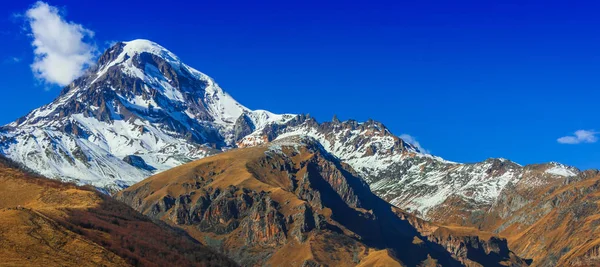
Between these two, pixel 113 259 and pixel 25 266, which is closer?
pixel 25 266

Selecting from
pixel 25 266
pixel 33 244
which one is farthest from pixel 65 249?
pixel 25 266

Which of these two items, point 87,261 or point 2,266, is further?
point 87,261

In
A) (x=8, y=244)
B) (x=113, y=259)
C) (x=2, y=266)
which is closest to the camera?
(x=2, y=266)

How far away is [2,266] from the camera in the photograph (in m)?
165

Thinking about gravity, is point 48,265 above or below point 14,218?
below

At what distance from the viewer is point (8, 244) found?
181 m

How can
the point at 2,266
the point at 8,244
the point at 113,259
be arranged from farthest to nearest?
the point at 113,259
the point at 8,244
the point at 2,266

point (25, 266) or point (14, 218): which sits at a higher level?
point (14, 218)

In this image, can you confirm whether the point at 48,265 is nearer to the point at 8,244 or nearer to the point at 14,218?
the point at 8,244

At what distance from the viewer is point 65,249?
19125 cm

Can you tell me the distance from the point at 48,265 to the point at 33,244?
48.5ft

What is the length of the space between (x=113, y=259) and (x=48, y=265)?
23.6 m

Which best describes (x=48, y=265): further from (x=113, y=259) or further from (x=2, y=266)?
(x=113, y=259)

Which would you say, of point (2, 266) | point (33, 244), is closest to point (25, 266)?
point (2, 266)
